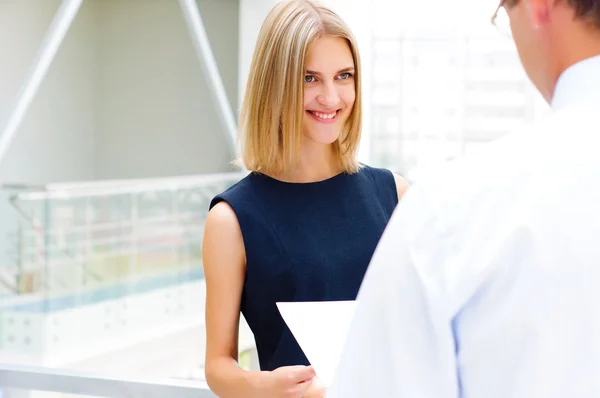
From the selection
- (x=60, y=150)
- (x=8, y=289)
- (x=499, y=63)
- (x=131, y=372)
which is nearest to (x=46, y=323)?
(x=8, y=289)

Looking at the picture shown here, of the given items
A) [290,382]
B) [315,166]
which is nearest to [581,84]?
[290,382]

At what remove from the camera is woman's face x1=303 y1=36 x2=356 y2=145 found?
1.55 meters

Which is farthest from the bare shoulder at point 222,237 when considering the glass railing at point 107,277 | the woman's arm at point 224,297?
the glass railing at point 107,277

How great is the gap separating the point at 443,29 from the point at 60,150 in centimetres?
450

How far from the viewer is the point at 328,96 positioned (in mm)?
1542

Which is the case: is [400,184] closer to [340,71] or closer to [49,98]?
[340,71]

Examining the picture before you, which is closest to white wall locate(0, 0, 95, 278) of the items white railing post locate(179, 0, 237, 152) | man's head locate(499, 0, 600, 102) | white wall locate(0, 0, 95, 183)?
white wall locate(0, 0, 95, 183)

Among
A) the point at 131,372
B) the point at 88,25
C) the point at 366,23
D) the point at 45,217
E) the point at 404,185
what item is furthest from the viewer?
the point at 88,25

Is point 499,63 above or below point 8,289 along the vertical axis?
above

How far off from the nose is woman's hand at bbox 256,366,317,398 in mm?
472

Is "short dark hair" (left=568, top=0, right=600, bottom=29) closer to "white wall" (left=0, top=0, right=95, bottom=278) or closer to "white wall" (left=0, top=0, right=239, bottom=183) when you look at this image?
"white wall" (left=0, top=0, right=95, bottom=278)

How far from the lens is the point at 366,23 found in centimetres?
902

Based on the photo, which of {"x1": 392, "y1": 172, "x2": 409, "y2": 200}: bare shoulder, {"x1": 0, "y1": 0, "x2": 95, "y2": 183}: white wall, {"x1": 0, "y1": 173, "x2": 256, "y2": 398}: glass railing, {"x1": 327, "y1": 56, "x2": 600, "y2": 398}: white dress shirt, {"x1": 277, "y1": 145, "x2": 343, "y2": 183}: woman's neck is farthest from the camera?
{"x1": 0, "y1": 0, "x2": 95, "y2": 183}: white wall

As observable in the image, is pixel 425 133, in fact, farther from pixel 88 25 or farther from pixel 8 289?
pixel 8 289
